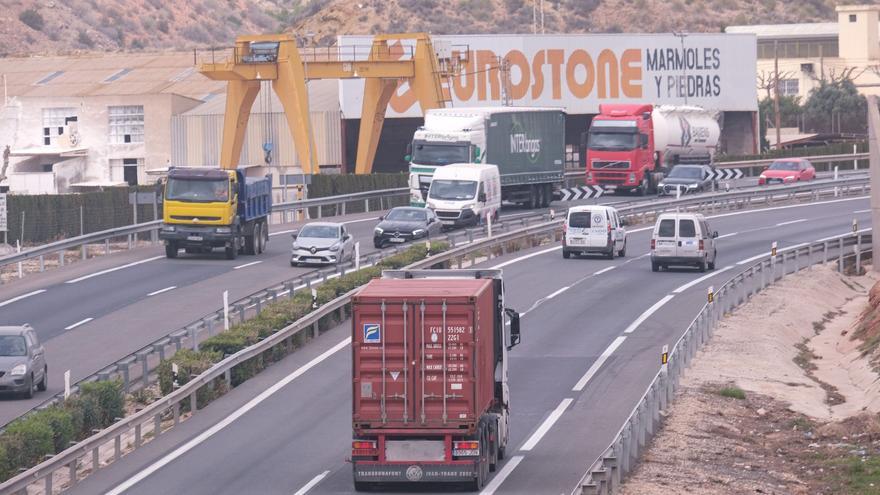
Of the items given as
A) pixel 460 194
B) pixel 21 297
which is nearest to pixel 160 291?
pixel 21 297

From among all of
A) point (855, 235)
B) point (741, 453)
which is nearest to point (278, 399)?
point (741, 453)

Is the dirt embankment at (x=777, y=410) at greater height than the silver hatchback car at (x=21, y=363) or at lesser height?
lesser

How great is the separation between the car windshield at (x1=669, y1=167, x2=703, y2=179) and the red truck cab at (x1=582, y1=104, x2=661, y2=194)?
1316 mm

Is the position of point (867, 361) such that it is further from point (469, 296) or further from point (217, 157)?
point (217, 157)

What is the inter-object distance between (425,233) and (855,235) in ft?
51.0

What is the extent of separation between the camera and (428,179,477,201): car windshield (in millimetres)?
56312

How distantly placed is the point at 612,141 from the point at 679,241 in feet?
82.8

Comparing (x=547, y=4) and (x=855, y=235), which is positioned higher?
(x=547, y=4)

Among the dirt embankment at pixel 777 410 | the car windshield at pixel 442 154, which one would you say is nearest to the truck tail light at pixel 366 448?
the dirt embankment at pixel 777 410

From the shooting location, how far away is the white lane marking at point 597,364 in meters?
29.8

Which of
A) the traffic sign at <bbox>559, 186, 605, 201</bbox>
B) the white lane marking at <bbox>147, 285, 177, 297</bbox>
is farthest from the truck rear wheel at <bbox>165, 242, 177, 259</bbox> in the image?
the traffic sign at <bbox>559, 186, 605, 201</bbox>

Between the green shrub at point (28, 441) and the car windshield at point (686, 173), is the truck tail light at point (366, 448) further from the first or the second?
the car windshield at point (686, 173)

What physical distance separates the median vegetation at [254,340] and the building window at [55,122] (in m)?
53.6

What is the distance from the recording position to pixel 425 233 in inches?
2044
